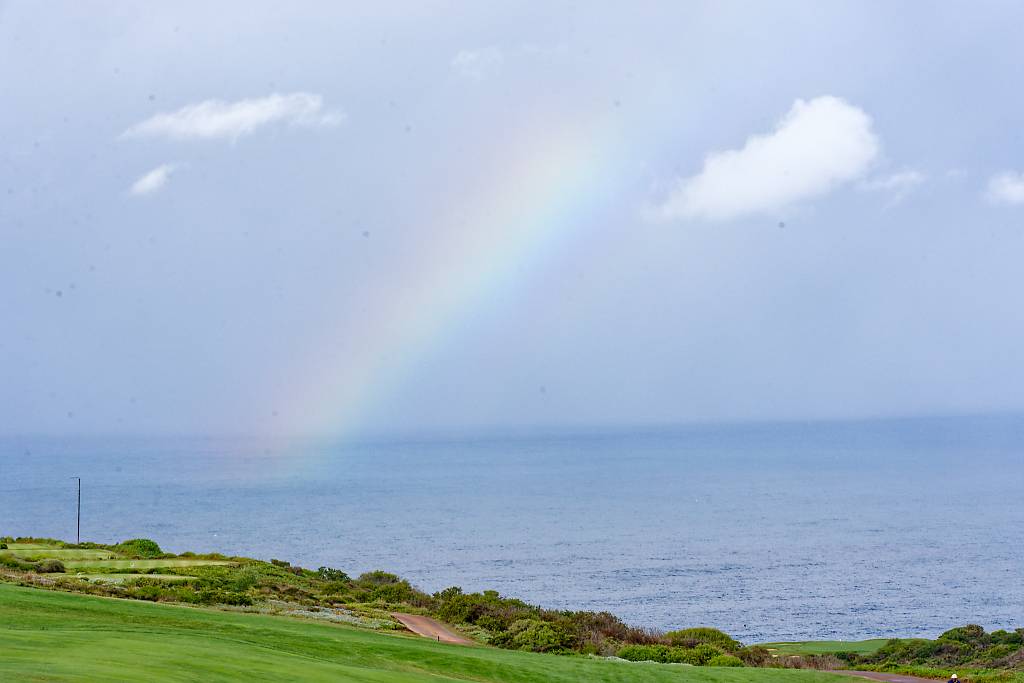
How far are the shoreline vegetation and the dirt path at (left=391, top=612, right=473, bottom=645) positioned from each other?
0.60 meters

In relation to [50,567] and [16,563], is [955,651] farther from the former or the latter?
[16,563]

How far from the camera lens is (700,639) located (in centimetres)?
4709

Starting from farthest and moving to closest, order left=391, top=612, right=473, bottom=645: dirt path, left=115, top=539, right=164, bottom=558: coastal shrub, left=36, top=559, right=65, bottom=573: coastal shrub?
left=115, top=539, right=164, bottom=558: coastal shrub, left=36, top=559, right=65, bottom=573: coastal shrub, left=391, top=612, right=473, bottom=645: dirt path

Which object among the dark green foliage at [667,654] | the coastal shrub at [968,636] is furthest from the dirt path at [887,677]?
the coastal shrub at [968,636]

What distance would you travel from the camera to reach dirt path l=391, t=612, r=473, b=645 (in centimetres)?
3778

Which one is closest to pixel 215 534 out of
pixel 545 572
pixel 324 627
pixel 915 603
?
pixel 545 572

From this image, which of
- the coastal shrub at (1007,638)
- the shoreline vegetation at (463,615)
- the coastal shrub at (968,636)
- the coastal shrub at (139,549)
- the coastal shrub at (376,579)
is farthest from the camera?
the coastal shrub at (139,549)

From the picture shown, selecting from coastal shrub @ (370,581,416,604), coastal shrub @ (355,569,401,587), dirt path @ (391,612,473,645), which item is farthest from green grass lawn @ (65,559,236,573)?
dirt path @ (391,612,473,645)

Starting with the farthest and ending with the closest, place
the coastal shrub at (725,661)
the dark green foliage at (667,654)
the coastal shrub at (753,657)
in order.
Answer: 1. the coastal shrub at (753,657)
2. the dark green foliage at (667,654)
3. the coastal shrub at (725,661)

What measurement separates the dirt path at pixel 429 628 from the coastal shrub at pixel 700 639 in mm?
9815

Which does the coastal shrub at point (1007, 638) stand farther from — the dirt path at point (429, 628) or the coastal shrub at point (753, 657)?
the dirt path at point (429, 628)

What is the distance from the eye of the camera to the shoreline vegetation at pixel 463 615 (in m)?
37.9

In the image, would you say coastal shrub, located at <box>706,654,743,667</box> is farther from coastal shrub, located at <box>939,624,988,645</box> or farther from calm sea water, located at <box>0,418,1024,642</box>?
calm sea water, located at <box>0,418,1024,642</box>

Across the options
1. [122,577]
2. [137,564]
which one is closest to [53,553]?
[137,564]
